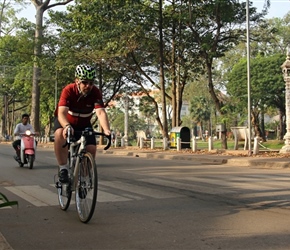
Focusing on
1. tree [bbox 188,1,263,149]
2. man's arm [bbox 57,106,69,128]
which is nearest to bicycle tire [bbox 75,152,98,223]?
man's arm [bbox 57,106,69,128]

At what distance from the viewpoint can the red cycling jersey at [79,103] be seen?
5.60 m

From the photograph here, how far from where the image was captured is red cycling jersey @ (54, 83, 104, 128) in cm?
560

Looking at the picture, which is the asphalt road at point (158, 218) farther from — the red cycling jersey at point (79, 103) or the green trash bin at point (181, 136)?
the green trash bin at point (181, 136)

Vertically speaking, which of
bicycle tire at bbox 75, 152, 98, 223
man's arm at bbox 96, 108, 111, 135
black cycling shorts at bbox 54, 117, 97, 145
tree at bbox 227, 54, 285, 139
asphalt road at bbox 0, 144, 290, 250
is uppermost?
tree at bbox 227, 54, 285, 139

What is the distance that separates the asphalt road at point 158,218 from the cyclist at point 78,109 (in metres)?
0.89

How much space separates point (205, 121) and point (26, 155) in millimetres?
84436

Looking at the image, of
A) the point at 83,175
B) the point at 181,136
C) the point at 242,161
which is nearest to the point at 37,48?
the point at 181,136

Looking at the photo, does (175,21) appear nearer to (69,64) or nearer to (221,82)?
(69,64)

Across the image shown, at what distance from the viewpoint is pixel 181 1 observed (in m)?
24.7

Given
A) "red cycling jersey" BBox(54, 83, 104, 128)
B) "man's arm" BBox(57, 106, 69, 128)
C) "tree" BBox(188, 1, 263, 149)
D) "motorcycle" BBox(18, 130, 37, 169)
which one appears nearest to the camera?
"man's arm" BBox(57, 106, 69, 128)

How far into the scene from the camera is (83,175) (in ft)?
17.5

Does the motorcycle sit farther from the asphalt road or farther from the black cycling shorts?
the black cycling shorts

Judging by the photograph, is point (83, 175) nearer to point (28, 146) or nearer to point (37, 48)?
point (28, 146)

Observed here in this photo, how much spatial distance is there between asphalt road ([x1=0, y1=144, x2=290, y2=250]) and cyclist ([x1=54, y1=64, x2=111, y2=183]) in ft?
2.91
